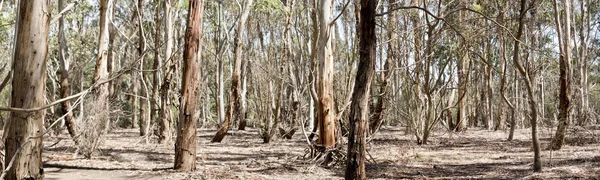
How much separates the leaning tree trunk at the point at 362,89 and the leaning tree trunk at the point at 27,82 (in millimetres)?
3165

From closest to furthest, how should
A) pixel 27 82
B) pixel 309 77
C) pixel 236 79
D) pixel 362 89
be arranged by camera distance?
1. pixel 27 82
2. pixel 362 89
3. pixel 309 77
4. pixel 236 79

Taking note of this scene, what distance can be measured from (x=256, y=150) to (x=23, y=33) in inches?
330

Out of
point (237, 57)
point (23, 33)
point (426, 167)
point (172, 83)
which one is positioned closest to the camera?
point (23, 33)

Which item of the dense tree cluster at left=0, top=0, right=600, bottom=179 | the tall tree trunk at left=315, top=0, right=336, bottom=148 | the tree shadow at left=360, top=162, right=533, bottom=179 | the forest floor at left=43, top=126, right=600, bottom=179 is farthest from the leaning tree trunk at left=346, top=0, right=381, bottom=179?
the tall tree trunk at left=315, top=0, right=336, bottom=148

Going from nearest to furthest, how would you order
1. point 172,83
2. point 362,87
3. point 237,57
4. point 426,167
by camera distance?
point 362,87, point 426,167, point 172,83, point 237,57

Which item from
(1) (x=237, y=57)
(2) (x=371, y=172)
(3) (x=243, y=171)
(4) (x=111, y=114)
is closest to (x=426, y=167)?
(2) (x=371, y=172)

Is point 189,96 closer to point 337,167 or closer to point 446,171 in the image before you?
point 337,167

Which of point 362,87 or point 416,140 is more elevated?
point 362,87

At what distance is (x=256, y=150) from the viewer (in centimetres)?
1300

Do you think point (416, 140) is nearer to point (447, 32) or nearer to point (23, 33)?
point (447, 32)

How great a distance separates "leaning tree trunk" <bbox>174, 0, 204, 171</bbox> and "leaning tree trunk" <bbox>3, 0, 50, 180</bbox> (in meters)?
3.06

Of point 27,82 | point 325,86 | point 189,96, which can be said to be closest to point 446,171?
point 325,86

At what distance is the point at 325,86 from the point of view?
9.20 metres

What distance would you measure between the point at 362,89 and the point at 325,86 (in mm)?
3485
